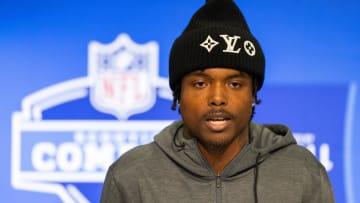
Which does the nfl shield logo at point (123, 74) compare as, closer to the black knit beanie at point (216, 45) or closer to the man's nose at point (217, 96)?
the black knit beanie at point (216, 45)

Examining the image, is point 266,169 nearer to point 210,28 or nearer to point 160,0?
point 210,28

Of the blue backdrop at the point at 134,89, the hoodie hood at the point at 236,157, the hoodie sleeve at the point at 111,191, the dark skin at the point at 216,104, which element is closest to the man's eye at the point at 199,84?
the dark skin at the point at 216,104

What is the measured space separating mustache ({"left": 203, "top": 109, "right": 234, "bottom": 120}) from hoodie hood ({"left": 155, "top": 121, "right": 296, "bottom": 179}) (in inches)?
4.9

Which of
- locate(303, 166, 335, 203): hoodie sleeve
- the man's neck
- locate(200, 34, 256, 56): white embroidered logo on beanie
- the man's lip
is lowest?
locate(303, 166, 335, 203): hoodie sleeve

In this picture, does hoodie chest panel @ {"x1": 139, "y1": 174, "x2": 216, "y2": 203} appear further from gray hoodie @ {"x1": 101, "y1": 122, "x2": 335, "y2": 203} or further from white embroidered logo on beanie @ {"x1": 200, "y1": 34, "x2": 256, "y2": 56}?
white embroidered logo on beanie @ {"x1": 200, "y1": 34, "x2": 256, "y2": 56}

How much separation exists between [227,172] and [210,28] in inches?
11.9

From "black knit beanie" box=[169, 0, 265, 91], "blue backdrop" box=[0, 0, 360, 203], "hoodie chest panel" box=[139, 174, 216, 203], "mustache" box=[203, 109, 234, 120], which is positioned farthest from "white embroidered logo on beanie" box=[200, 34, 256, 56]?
"blue backdrop" box=[0, 0, 360, 203]

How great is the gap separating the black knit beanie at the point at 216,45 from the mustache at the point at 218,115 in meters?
0.10

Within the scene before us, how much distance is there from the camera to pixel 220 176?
4.09 feet

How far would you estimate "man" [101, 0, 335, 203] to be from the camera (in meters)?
1.20

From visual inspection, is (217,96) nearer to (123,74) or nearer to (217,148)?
(217,148)

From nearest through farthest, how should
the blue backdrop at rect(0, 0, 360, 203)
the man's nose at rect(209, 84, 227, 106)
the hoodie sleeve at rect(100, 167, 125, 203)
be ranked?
the man's nose at rect(209, 84, 227, 106)
the hoodie sleeve at rect(100, 167, 125, 203)
the blue backdrop at rect(0, 0, 360, 203)

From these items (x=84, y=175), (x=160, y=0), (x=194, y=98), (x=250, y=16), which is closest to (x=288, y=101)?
(x=250, y=16)

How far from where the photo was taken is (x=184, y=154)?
4.21ft
